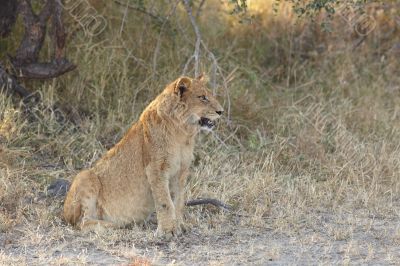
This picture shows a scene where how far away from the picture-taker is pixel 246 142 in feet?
27.8

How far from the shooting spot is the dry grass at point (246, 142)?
234 inches

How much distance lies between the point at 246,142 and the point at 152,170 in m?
2.48

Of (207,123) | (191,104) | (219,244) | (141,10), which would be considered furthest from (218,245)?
(141,10)

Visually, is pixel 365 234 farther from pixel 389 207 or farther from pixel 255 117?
pixel 255 117

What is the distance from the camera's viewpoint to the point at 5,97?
8.06 meters

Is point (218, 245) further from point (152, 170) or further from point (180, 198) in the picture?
point (152, 170)

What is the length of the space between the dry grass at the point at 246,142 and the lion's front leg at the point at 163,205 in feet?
0.40

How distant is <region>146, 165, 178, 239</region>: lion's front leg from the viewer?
6.06 metres

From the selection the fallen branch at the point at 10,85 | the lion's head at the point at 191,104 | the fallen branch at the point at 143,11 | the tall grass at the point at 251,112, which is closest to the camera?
the lion's head at the point at 191,104

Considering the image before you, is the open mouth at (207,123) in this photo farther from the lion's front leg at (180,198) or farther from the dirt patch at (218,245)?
the dirt patch at (218,245)

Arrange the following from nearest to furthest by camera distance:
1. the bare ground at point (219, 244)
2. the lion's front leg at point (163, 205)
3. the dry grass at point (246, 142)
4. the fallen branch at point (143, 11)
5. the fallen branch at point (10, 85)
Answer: the bare ground at point (219, 244) < the dry grass at point (246, 142) < the lion's front leg at point (163, 205) < the fallen branch at point (10, 85) < the fallen branch at point (143, 11)

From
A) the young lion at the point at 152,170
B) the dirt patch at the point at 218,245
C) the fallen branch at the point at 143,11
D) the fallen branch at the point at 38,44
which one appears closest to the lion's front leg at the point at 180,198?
the young lion at the point at 152,170

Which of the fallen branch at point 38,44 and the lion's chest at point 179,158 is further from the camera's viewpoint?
the fallen branch at point 38,44

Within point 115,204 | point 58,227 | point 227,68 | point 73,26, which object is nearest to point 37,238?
point 58,227
